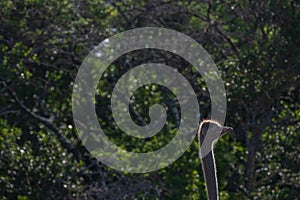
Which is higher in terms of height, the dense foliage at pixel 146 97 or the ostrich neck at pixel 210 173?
the dense foliage at pixel 146 97

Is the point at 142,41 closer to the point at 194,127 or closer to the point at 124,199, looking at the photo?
the point at 194,127

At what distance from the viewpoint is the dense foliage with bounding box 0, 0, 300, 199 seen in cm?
988

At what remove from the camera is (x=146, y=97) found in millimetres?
10547

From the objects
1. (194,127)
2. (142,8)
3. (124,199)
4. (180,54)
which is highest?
(142,8)

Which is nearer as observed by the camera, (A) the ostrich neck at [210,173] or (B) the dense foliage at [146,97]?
(A) the ostrich neck at [210,173]

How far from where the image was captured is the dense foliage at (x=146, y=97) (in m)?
9.88

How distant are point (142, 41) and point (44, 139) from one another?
1.53 m

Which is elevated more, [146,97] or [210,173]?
[146,97]

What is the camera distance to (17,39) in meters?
10.6

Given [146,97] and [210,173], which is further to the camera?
[146,97]

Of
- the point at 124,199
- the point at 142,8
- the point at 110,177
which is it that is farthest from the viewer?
the point at 142,8

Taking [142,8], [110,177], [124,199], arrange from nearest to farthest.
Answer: [124,199] → [110,177] → [142,8]

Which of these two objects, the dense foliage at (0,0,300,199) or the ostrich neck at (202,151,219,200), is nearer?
the ostrich neck at (202,151,219,200)

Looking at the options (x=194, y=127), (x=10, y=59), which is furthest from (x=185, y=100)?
(x=10, y=59)
